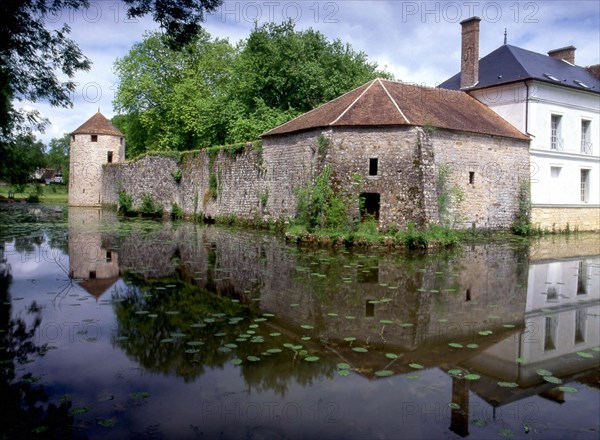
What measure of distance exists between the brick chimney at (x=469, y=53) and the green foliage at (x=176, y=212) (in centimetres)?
1630

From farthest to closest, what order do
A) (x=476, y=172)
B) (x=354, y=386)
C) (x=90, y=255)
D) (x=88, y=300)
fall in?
(x=476, y=172)
(x=90, y=255)
(x=88, y=300)
(x=354, y=386)

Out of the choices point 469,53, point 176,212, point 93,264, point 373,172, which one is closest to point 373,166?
point 373,172

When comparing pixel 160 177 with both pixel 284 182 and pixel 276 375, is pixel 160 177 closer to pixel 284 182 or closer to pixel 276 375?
pixel 284 182

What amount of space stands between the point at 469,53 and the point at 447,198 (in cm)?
923

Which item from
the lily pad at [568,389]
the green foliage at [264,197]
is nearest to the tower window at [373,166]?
the green foliage at [264,197]

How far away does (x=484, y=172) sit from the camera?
20875 millimetres

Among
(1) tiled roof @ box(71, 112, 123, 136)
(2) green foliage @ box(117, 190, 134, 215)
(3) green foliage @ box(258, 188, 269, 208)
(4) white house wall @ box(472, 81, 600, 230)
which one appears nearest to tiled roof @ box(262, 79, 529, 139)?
(4) white house wall @ box(472, 81, 600, 230)

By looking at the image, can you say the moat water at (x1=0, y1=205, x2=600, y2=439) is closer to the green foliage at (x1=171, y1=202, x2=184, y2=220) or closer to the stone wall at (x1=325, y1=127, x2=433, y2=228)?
the stone wall at (x1=325, y1=127, x2=433, y2=228)

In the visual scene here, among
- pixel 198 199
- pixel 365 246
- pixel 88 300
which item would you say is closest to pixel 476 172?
pixel 365 246

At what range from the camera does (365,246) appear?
16375mm

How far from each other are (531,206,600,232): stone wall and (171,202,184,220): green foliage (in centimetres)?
1822

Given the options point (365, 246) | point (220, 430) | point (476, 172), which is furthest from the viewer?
point (476, 172)

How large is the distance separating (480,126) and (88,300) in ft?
56.2

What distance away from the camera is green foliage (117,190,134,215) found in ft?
112
